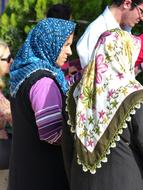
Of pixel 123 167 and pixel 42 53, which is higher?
pixel 42 53

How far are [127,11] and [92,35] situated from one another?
435 millimetres

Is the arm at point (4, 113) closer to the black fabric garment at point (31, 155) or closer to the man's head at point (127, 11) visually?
the black fabric garment at point (31, 155)

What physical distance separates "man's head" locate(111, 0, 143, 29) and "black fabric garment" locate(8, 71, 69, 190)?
1496 millimetres

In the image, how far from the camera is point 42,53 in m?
2.73

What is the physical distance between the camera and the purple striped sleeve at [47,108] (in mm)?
2562

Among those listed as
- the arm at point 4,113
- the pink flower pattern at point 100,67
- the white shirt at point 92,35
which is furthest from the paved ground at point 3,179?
the pink flower pattern at point 100,67

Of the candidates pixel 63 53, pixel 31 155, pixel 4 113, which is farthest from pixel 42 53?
pixel 4 113

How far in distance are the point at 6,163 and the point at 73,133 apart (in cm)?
127

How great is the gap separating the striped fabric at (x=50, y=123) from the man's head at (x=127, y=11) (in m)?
1.57

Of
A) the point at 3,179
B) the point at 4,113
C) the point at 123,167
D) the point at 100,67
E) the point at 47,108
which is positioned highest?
the point at 100,67

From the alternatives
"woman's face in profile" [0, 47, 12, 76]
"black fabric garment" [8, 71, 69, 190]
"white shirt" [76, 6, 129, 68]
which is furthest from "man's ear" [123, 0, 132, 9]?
"black fabric garment" [8, 71, 69, 190]

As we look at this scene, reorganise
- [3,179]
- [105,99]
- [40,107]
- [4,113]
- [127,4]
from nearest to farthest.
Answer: [105,99] < [40,107] < [4,113] < [127,4] < [3,179]

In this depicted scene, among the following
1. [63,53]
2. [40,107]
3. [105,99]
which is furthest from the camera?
[63,53]

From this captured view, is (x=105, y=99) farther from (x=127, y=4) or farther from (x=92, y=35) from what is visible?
(x=127, y=4)
